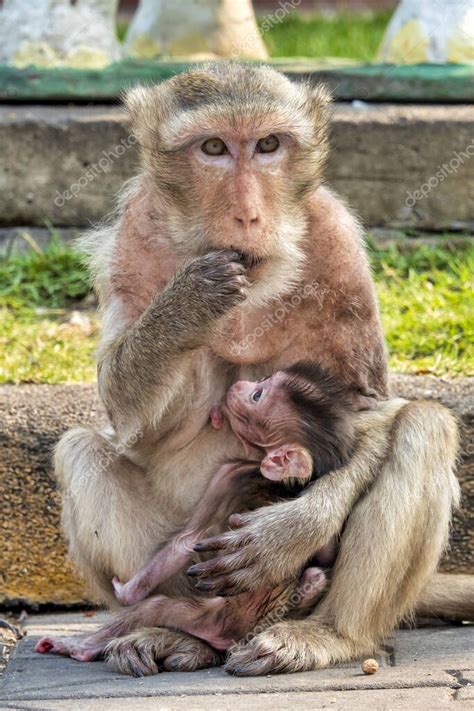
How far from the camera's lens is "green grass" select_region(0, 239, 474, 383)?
6.59 meters

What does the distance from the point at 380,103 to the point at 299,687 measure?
4.86m

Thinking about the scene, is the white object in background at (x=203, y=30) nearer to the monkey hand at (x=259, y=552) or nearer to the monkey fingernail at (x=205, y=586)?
the monkey hand at (x=259, y=552)

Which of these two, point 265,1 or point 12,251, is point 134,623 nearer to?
point 12,251

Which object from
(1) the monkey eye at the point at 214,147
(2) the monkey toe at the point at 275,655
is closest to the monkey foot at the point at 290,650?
(2) the monkey toe at the point at 275,655

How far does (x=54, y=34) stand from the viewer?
8820 millimetres

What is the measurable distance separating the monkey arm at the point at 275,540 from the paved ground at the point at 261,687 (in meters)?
0.33

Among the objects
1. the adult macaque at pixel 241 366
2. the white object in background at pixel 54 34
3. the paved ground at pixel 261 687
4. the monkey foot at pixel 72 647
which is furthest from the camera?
the white object in background at pixel 54 34

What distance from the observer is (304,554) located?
464cm

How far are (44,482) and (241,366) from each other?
1391 millimetres

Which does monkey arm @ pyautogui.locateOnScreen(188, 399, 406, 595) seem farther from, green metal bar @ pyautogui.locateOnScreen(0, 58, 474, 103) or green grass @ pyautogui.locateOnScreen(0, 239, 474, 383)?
green metal bar @ pyautogui.locateOnScreen(0, 58, 474, 103)

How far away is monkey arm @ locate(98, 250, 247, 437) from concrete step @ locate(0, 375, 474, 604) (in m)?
1.17

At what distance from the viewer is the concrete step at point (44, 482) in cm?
594

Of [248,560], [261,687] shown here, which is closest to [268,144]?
[248,560]

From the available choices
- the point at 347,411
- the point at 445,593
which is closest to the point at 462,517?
the point at 445,593
